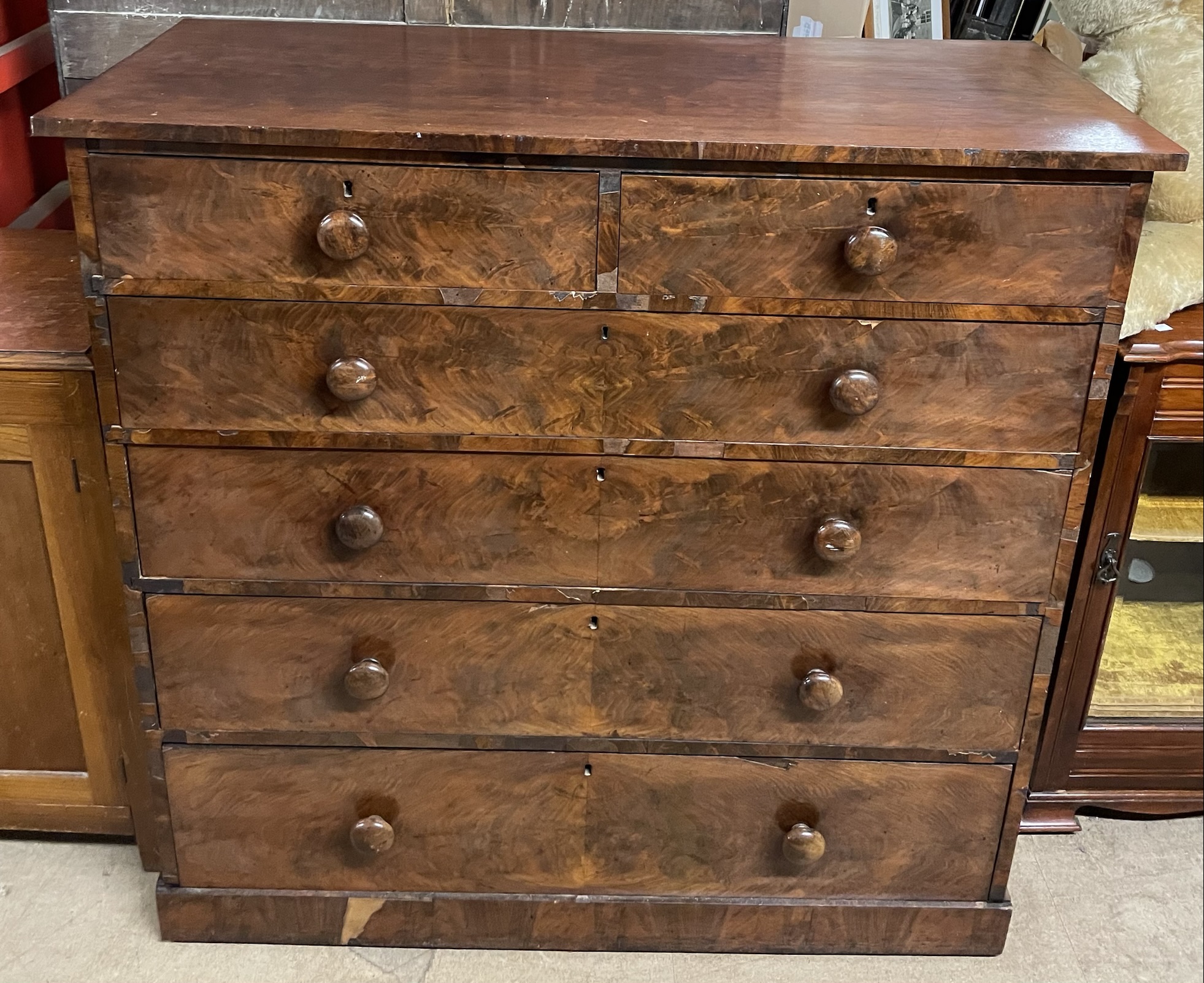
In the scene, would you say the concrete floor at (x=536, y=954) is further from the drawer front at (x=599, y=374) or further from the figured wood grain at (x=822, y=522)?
the drawer front at (x=599, y=374)

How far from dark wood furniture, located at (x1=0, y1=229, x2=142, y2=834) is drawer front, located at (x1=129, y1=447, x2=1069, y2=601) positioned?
17cm

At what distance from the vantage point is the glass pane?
5.65 ft

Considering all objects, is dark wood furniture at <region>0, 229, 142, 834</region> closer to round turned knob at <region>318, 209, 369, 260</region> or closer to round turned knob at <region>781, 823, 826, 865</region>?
round turned knob at <region>318, 209, 369, 260</region>

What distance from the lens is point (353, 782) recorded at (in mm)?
A: 1512

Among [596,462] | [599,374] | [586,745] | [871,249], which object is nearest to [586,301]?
[599,374]

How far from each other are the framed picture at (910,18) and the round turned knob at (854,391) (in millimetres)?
850

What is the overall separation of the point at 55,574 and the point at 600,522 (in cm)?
70

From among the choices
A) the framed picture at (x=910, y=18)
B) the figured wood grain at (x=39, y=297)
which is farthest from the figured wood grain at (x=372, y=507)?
the framed picture at (x=910, y=18)

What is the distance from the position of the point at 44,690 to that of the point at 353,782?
1.47 feet

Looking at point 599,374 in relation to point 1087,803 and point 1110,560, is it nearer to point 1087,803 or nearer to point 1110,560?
point 1110,560

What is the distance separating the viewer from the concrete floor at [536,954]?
157 cm

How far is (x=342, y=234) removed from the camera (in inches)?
47.4

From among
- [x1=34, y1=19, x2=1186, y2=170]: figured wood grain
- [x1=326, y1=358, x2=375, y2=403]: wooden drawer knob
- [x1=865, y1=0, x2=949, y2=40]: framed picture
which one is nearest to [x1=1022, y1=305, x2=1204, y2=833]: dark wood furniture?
[x1=34, y1=19, x2=1186, y2=170]: figured wood grain

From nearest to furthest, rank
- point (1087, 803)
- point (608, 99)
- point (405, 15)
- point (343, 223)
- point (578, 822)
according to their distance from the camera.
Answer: point (343, 223) < point (608, 99) < point (578, 822) < point (405, 15) < point (1087, 803)
